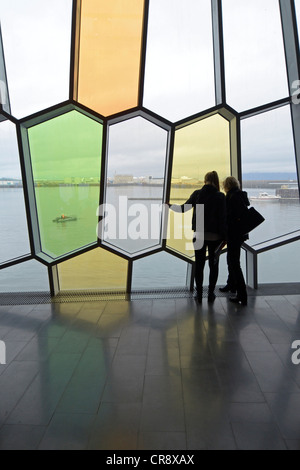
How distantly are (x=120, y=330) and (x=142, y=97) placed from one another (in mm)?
2635

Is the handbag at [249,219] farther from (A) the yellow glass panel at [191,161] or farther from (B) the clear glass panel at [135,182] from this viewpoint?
(B) the clear glass panel at [135,182]

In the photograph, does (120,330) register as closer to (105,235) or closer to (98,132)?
(105,235)

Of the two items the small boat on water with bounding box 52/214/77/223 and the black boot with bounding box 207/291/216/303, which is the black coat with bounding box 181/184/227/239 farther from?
the small boat on water with bounding box 52/214/77/223

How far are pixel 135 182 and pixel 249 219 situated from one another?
4.95 ft

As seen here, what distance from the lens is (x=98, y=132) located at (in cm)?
425

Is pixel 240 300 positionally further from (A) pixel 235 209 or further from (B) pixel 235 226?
(A) pixel 235 209

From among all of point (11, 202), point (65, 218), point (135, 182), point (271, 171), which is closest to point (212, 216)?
point (135, 182)

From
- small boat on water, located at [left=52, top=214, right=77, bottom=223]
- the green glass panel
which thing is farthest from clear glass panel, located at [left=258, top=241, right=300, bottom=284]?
small boat on water, located at [left=52, top=214, right=77, bottom=223]

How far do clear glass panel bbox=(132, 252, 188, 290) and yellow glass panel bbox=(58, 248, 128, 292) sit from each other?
0.60 ft

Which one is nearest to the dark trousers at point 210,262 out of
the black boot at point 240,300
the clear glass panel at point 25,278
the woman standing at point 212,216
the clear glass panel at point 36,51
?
the woman standing at point 212,216

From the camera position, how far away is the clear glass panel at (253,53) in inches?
164

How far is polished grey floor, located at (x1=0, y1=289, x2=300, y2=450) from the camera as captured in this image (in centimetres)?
189

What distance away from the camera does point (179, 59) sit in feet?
13.8
